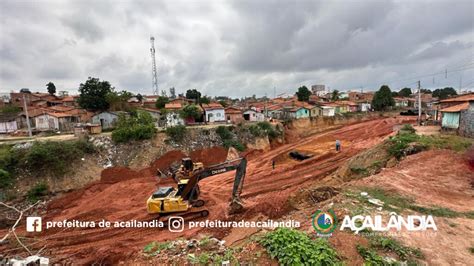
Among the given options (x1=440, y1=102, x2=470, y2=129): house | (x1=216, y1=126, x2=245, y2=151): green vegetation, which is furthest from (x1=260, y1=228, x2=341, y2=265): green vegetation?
(x1=440, y1=102, x2=470, y2=129): house

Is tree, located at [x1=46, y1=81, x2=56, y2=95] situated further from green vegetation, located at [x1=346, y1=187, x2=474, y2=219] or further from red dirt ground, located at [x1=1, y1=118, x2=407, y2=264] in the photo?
green vegetation, located at [x1=346, y1=187, x2=474, y2=219]

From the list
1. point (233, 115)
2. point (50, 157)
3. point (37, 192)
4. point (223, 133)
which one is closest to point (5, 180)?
point (37, 192)

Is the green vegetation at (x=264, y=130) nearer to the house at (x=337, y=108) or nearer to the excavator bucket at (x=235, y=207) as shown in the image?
the excavator bucket at (x=235, y=207)

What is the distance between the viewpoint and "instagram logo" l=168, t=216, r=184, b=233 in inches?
425

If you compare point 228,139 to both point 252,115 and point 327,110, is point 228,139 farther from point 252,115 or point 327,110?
point 327,110

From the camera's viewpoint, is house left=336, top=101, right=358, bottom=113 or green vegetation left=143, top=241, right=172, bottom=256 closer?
→ green vegetation left=143, top=241, right=172, bottom=256

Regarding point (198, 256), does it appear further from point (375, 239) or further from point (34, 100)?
point (34, 100)

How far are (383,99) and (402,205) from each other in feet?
155

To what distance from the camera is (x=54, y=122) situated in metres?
29.9

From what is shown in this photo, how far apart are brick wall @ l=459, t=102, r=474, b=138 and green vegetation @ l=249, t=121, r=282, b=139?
1717 cm

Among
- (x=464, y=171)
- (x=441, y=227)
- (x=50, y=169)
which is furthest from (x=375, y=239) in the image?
(x=50, y=169)

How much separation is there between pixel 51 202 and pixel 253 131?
64.1ft

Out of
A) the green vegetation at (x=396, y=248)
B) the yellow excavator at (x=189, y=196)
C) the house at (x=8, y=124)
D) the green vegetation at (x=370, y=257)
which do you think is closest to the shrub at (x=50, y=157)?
the yellow excavator at (x=189, y=196)

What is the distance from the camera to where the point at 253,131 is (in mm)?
28031
